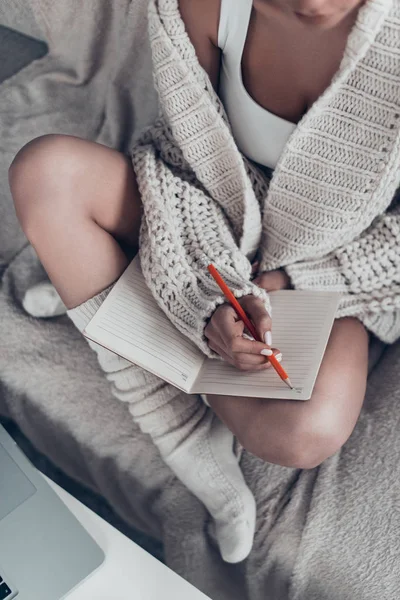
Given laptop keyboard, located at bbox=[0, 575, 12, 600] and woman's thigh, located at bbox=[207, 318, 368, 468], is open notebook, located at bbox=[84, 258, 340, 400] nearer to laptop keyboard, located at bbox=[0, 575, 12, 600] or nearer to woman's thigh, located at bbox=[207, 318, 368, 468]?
woman's thigh, located at bbox=[207, 318, 368, 468]

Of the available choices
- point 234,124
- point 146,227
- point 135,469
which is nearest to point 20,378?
point 135,469

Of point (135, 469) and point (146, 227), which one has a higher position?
point (146, 227)

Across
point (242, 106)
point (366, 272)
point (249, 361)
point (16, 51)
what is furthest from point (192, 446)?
point (16, 51)

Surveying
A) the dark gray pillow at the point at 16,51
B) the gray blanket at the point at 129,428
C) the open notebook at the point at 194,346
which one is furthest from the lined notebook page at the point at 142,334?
the dark gray pillow at the point at 16,51

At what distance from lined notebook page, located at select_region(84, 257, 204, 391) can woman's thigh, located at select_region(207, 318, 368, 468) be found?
0.09 metres

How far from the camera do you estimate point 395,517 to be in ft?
2.64

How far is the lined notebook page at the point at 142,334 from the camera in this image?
0.76 metres

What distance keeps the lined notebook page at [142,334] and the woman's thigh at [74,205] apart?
4 centimetres

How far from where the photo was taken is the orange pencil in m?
0.70

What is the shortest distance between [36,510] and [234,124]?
535 mm

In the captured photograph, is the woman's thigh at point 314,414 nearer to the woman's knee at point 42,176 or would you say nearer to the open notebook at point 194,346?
the open notebook at point 194,346

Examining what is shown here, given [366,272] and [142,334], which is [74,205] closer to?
[142,334]

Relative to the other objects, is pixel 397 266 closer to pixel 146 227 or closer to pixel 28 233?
pixel 146 227

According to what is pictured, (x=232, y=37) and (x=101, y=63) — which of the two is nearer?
(x=232, y=37)
